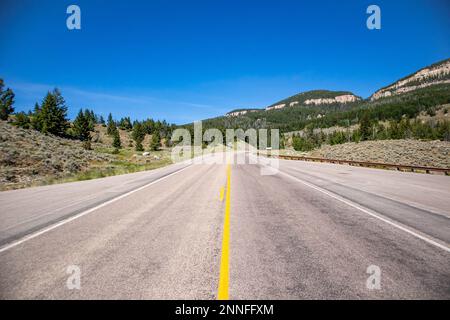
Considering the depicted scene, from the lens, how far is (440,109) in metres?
167

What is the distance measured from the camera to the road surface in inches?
122

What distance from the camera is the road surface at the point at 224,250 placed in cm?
310

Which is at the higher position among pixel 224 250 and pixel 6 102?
pixel 6 102

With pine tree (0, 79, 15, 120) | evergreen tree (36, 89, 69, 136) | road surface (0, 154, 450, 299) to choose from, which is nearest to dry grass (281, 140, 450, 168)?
road surface (0, 154, 450, 299)

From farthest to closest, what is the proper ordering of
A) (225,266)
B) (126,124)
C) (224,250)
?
(126,124) → (224,250) → (225,266)

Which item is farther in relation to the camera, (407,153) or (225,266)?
(407,153)

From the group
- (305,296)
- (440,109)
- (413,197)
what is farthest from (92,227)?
(440,109)

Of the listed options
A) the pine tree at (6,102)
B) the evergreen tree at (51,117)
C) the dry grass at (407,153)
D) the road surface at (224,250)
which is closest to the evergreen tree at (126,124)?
the pine tree at (6,102)

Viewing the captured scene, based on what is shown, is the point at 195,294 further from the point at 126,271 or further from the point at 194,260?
the point at 126,271

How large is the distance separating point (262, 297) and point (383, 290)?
5.54ft

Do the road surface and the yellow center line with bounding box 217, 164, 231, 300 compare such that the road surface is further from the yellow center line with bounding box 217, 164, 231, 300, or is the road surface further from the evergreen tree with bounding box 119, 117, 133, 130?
the evergreen tree with bounding box 119, 117, 133, 130

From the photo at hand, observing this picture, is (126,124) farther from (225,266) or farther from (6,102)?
(225,266)

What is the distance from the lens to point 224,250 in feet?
13.8

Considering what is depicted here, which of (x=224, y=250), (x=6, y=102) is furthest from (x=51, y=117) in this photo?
(x=224, y=250)
